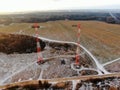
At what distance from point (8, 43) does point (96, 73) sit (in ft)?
81.5

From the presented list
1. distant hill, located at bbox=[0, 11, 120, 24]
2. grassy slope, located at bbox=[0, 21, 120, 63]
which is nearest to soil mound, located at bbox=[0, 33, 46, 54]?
grassy slope, located at bbox=[0, 21, 120, 63]

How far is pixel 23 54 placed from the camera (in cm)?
4266

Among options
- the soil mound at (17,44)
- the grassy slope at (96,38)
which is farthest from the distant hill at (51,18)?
the soil mound at (17,44)

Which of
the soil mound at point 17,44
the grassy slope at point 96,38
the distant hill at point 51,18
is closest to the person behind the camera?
the grassy slope at point 96,38

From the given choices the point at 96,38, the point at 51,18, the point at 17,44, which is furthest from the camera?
the point at 51,18

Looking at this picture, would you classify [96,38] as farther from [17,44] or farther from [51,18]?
[51,18]

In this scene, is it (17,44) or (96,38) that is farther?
(96,38)

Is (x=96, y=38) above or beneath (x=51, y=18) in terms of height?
beneath

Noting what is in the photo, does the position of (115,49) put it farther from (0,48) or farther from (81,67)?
(0,48)

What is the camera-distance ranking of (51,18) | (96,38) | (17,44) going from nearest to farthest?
(17,44)
(96,38)
(51,18)

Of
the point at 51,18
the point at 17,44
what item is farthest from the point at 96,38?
the point at 51,18

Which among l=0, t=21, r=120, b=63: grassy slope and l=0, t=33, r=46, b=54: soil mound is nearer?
l=0, t=21, r=120, b=63: grassy slope

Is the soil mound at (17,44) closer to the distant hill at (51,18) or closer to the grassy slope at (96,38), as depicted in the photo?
the grassy slope at (96,38)

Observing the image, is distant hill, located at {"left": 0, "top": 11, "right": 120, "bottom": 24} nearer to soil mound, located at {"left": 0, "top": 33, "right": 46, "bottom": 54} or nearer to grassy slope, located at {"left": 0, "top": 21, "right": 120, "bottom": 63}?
grassy slope, located at {"left": 0, "top": 21, "right": 120, "bottom": 63}
